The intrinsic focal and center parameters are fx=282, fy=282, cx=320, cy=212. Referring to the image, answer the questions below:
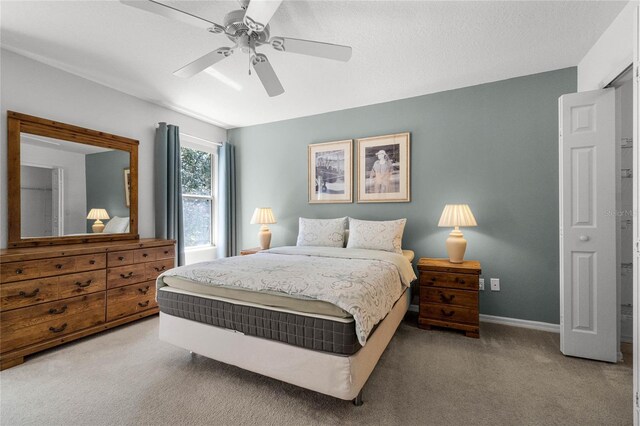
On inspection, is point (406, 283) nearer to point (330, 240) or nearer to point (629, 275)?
point (330, 240)

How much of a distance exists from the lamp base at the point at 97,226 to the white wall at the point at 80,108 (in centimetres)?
45

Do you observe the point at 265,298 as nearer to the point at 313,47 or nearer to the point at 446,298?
the point at 313,47

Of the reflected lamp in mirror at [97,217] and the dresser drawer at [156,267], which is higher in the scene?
the reflected lamp in mirror at [97,217]

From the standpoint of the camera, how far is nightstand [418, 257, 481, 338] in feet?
8.61

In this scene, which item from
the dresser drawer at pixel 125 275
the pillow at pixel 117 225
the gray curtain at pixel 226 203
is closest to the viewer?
the dresser drawer at pixel 125 275

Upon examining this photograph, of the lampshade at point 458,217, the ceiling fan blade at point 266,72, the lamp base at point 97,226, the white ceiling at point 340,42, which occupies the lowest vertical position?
the lamp base at point 97,226

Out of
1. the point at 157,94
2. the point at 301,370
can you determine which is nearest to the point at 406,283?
the point at 301,370

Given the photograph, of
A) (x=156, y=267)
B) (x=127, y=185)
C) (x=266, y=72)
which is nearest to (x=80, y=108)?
(x=127, y=185)

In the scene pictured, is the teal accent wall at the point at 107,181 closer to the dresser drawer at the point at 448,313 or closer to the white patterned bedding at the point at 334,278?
the white patterned bedding at the point at 334,278

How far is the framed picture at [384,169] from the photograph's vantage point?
3410 millimetres

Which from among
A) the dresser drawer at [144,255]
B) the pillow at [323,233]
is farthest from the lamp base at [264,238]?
the dresser drawer at [144,255]

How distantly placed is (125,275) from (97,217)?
71cm

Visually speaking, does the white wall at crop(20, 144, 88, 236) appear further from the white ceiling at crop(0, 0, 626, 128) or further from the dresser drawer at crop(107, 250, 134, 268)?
the white ceiling at crop(0, 0, 626, 128)

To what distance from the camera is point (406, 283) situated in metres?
2.57
